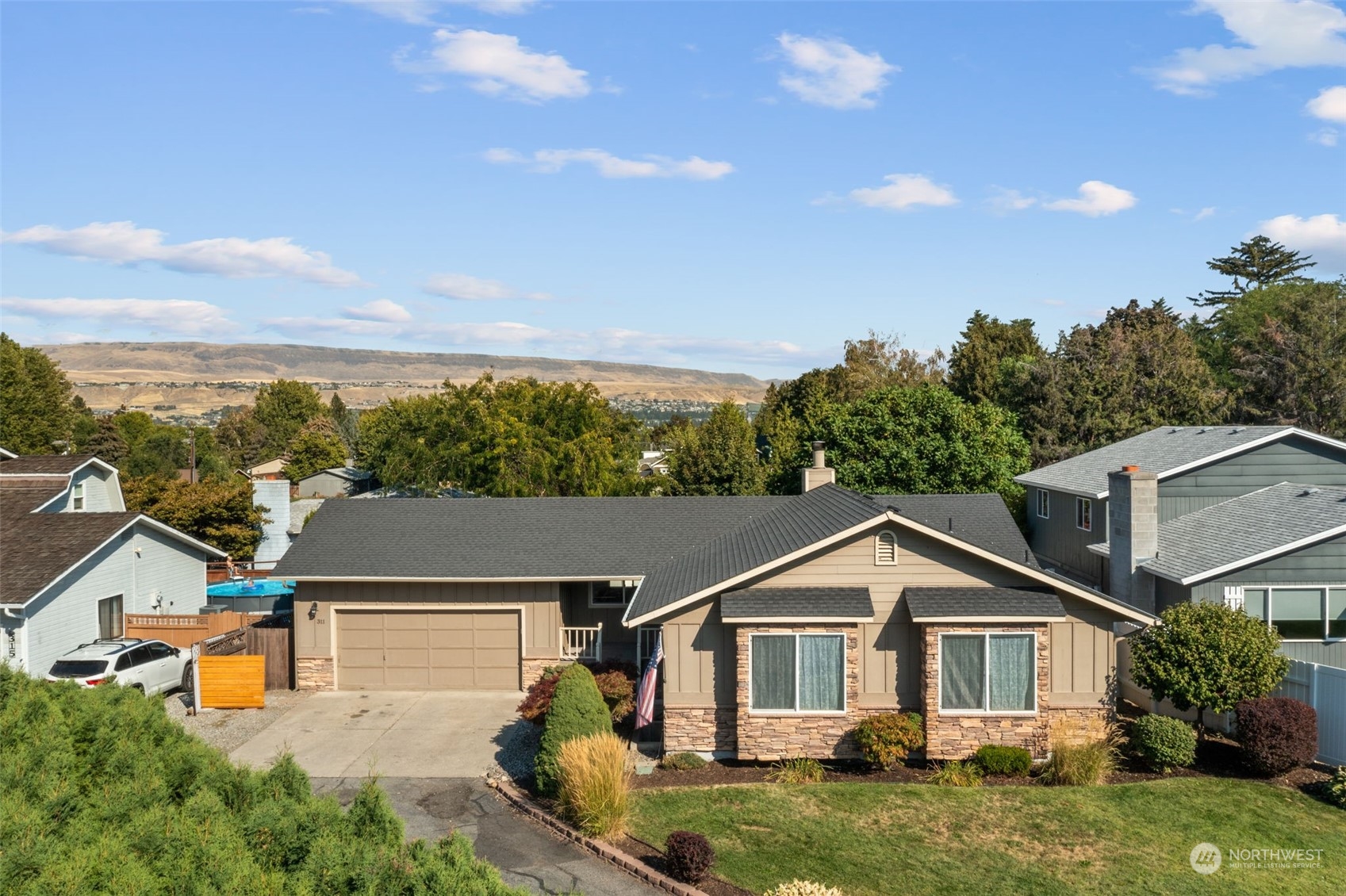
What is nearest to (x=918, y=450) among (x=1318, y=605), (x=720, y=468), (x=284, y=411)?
(x=720, y=468)

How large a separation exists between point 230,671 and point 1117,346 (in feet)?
150

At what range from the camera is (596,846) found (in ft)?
45.9

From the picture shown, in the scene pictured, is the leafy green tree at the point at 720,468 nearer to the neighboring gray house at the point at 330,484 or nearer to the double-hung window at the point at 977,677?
the double-hung window at the point at 977,677

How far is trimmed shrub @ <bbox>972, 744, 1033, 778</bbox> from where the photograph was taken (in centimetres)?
1664

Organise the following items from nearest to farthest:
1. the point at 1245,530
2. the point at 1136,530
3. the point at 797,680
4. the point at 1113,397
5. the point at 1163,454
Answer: the point at 797,680, the point at 1245,530, the point at 1136,530, the point at 1163,454, the point at 1113,397

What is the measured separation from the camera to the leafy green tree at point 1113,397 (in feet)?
159

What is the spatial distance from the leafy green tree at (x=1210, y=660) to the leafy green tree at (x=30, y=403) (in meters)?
73.5

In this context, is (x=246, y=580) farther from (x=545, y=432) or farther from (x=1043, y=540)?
(x=1043, y=540)

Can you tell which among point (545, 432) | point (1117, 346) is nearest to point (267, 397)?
point (545, 432)

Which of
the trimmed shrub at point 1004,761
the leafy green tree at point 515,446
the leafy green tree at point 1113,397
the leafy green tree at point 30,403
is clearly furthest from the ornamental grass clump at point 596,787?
the leafy green tree at point 30,403

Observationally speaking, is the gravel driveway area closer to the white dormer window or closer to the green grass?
the green grass

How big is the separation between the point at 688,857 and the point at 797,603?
5.83m

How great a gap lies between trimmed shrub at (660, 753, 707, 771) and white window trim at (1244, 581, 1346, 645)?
1170 centimetres

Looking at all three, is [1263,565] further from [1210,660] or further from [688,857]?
[688,857]
